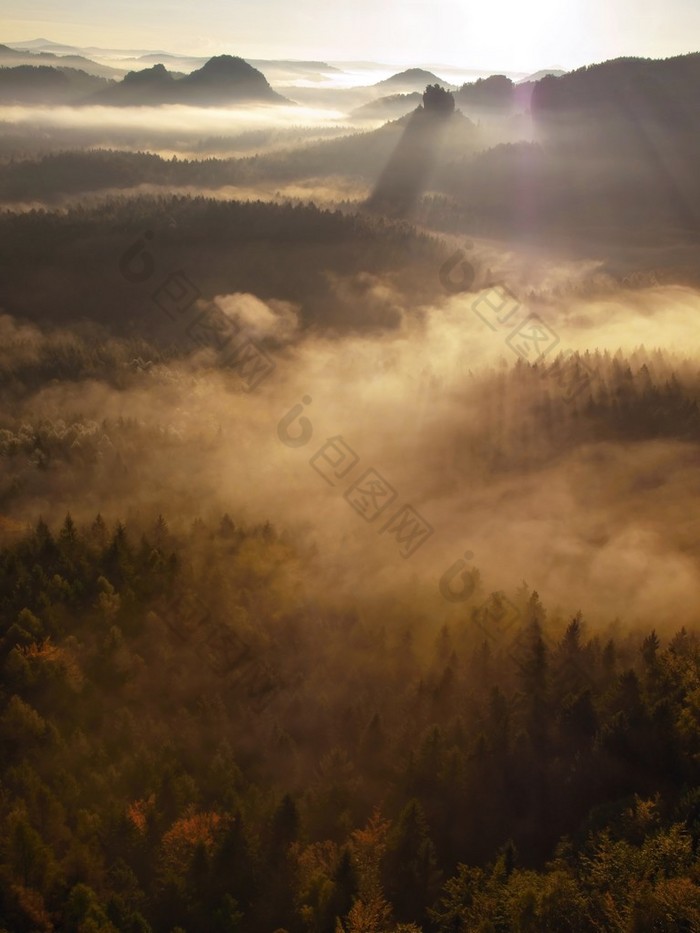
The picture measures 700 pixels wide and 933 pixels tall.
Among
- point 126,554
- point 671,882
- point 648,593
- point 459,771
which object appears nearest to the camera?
point 671,882

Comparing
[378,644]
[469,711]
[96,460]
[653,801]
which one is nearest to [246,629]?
[378,644]

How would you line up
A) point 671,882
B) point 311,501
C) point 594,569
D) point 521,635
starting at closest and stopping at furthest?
point 671,882 < point 521,635 < point 594,569 < point 311,501

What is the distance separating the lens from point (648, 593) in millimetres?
129250

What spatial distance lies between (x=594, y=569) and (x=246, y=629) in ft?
258

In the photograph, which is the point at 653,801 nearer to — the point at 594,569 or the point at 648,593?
the point at 648,593

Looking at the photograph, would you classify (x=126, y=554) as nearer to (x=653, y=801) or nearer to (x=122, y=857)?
(x=122, y=857)

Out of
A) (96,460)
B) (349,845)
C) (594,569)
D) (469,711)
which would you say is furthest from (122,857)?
(96,460)

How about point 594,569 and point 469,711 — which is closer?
point 469,711

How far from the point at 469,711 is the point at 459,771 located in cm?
1357

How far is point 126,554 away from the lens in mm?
111812

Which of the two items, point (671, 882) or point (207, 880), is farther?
point (207, 880)

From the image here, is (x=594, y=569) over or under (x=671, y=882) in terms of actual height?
under

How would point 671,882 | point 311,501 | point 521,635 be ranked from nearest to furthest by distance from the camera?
point 671,882 < point 521,635 < point 311,501

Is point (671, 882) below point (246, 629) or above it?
above
